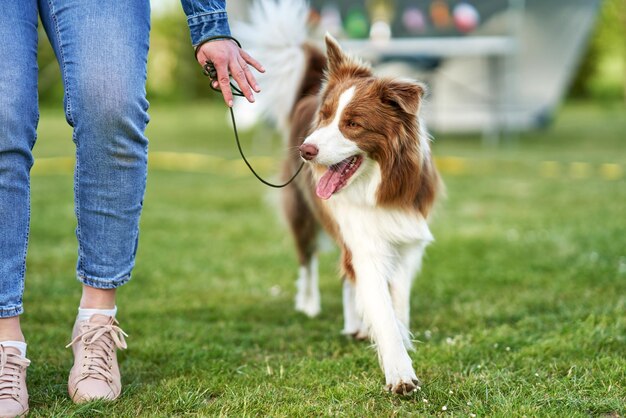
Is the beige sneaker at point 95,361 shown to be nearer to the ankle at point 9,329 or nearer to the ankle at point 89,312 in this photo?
the ankle at point 89,312

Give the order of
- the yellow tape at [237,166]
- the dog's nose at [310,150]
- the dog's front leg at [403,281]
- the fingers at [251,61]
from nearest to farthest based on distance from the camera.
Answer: the fingers at [251,61], the dog's nose at [310,150], the dog's front leg at [403,281], the yellow tape at [237,166]

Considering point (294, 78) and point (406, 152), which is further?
point (294, 78)

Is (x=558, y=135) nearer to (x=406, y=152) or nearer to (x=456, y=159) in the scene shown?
(x=456, y=159)

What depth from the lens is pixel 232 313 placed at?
147 inches

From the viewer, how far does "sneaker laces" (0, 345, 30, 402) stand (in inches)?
87.5

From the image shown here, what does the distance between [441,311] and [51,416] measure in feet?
6.67

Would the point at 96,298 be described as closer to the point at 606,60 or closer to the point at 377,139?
the point at 377,139

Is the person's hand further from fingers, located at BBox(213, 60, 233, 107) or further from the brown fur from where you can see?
the brown fur

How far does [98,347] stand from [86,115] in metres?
0.75

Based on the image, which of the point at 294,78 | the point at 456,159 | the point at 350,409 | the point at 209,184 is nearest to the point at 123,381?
the point at 350,409

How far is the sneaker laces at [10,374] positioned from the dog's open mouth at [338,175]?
3.94ft

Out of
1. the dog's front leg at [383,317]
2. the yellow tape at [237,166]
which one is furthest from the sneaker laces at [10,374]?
the yellow tape at [237,166]

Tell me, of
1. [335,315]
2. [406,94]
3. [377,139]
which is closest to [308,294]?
[335,315]

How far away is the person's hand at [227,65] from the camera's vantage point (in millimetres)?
2414
